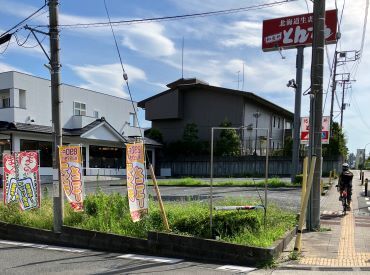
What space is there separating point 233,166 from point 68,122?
1398 centimetres

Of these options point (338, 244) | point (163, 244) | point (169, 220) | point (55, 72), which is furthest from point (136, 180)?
point (338, 244)

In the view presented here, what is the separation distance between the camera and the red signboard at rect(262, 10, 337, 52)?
79.9 ft

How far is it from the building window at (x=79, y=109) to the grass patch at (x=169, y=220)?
22.9 m

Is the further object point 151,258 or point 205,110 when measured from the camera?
point 205,110

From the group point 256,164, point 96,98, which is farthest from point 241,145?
point 96,98

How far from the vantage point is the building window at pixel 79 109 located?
1307 inches

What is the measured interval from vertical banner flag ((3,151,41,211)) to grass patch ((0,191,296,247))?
25 centimetres

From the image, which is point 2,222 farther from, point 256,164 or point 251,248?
point 256,164

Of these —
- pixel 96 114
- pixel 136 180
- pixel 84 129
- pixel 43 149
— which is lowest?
pixel 136 180

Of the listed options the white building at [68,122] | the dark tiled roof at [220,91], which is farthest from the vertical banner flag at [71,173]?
the dark tiled roof at [220,91]

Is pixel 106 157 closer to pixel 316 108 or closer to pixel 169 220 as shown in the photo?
pixel 169 220

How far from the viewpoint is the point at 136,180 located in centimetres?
884

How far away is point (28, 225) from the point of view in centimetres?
994

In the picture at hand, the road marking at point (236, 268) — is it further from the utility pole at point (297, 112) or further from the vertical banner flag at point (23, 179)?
the utility pole at point (297, 112)
